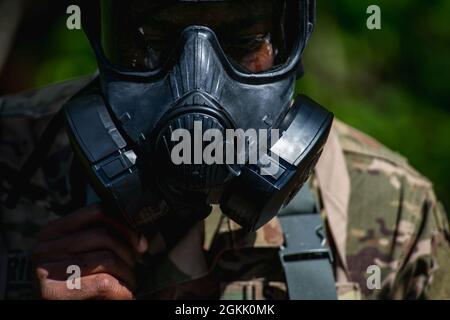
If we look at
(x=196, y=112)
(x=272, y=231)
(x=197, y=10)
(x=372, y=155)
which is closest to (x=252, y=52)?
(x=197, y=10)

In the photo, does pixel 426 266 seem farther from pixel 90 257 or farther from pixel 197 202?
pixel 90 257

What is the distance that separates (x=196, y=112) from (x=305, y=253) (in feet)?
1.82

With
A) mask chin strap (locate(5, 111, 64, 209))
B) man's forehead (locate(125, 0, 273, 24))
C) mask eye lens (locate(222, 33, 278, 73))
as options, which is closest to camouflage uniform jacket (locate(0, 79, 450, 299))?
mask chin strap (locate(5, 111, 64, 209))

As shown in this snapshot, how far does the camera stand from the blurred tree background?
161 inches

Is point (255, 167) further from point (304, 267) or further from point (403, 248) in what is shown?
point (403, 248)

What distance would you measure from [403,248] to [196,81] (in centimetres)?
87

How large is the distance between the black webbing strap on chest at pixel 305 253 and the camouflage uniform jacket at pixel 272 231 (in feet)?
0.12

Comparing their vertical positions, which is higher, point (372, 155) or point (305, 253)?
point (372, 155)

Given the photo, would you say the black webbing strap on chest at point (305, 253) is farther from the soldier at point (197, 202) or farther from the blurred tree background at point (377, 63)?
the blurred tree background at point (377, 63)

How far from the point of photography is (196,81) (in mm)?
2324

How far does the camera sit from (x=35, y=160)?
271cm

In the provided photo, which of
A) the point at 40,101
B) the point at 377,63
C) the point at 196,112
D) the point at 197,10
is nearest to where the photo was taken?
the point at 196,112

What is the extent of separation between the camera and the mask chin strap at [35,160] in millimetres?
→ 2689

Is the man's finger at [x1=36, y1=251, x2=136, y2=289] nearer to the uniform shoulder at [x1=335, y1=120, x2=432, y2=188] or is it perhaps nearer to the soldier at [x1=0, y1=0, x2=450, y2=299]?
the soldier at [x1=0, y1=0, x2=450, y2=299]
